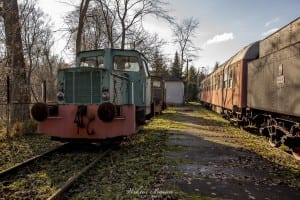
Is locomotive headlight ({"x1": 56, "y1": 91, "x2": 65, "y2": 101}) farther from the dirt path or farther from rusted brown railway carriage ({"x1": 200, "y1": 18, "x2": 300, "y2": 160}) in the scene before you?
rusted brown railway carriage ({"x1": 200, "y1": 18, "x2": 300, "y2": 160})

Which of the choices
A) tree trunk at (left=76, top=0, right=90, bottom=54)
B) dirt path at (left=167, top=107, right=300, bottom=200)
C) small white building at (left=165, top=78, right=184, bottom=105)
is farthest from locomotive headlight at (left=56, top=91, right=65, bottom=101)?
small white building at (left=165, top=78, right=184, bottom=105)

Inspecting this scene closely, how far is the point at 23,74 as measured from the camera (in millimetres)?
13078

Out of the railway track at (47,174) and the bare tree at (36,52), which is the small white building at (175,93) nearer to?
the bare tree at (36,52)

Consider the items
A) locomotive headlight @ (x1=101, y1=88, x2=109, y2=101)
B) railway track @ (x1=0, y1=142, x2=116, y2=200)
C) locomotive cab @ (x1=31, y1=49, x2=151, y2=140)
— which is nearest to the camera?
railway track @ (x1=0, y1=142, x2=116, y2=200)

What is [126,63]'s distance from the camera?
427 inches

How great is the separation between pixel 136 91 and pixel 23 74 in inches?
193

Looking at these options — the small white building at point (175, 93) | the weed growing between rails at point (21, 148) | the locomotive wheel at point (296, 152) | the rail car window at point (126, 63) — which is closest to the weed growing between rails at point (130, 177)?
the weed growing between rails at point (21, 148)

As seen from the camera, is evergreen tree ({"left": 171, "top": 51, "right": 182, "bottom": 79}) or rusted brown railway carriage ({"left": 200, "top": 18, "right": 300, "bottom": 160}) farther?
evergreen tree ({"left": 171, "top": 51, "right": 182, "bottom": 79})

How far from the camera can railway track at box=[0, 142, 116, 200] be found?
15.9 feet

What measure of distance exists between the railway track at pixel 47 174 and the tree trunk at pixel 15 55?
4997mm

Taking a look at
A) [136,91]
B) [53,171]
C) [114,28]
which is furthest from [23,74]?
A: [114,28]

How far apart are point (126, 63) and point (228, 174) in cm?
560

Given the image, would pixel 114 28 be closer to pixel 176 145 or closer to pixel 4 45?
pixel 4 45

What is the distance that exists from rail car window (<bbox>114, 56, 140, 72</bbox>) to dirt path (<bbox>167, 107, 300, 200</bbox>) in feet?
9.00
